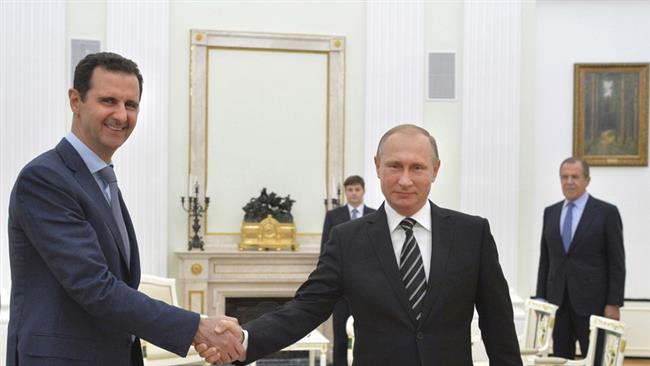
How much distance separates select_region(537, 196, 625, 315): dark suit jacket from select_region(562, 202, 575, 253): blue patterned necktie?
0.04 meters

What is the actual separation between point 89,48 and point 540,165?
5.07 meters

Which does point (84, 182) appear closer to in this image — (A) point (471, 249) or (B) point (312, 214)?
(A) point (471, 249)

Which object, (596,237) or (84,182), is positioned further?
(596,237)

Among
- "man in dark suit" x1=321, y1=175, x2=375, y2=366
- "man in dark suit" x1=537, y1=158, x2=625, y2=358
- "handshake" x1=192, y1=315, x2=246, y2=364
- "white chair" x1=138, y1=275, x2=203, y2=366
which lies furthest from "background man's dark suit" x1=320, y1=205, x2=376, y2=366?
"handshake" x1=192, y1=315, x2=246, y2=364

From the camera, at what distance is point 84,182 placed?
2547mm

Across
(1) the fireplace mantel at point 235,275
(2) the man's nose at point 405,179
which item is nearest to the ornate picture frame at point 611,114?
(1) the fireplace mantel at point 235,275

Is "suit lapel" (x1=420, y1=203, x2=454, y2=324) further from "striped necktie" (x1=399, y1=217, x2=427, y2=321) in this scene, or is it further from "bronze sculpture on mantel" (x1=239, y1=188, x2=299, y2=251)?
"bronze sculpture on mantel" (x1=239, y1=188, x2=299, y2=251)

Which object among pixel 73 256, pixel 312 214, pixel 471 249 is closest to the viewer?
pixel 73 256

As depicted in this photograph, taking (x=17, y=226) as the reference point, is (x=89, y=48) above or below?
above

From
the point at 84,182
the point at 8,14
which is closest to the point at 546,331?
the point at 84,182

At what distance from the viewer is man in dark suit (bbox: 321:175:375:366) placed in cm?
729

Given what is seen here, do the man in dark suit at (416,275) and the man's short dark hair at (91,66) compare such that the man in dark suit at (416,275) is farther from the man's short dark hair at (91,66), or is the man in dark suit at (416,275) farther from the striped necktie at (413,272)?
the man's short dark hair at (91,66)

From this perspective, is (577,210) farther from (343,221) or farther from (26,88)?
(26,88)

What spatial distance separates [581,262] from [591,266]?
78 millimetres
